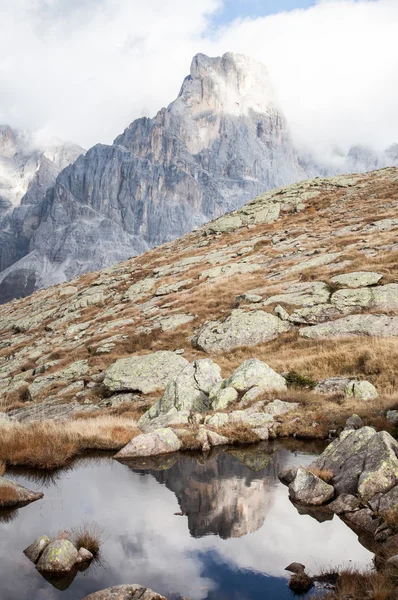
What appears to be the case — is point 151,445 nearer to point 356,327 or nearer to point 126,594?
point 126,594

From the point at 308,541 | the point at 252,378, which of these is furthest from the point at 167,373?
the point at 308,541

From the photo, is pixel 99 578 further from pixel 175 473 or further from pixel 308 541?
pixel 175 473

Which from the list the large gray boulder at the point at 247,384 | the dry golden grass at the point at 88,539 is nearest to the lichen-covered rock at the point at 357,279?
the large gray boulder at the point at 247,384

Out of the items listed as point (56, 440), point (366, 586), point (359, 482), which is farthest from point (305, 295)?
point (366, 586)

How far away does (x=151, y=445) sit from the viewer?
701 inches

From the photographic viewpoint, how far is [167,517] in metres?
12.2

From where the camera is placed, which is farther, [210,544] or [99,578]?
[210,544]

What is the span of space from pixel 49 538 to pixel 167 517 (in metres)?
3.34

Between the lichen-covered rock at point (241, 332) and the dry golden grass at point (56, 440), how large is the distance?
49.0 feet

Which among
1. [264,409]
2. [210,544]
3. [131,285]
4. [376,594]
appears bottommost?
[264,409]

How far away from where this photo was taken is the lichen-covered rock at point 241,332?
34.8 m

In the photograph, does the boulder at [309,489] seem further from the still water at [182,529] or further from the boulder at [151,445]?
the boulder at [151,445]

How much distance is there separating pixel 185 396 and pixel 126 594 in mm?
15213

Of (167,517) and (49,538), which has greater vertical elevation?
(49,538)
